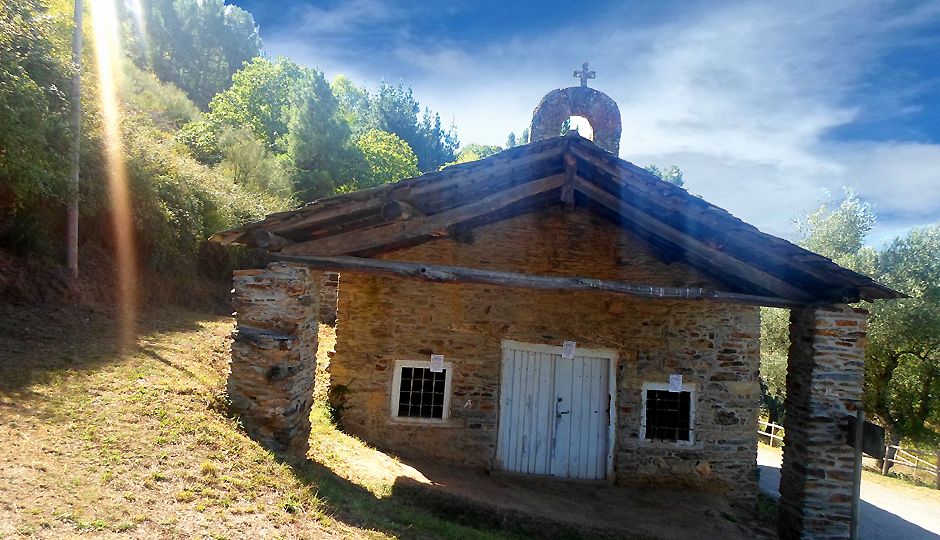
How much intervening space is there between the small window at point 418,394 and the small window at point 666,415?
3547mm

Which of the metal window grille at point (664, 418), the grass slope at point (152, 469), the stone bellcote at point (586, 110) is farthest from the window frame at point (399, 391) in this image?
the stone bellcote at point (586, 110)

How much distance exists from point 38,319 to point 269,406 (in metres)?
6.43

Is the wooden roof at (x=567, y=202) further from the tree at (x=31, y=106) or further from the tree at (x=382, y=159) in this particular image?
the tree at (x=382, y=159)

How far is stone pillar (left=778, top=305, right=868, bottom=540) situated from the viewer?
6.32m

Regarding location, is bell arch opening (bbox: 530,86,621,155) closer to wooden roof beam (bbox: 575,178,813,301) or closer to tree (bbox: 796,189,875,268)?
wooden roof beam (bbox: 575,178,813,301)

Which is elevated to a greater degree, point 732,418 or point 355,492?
point 732,418

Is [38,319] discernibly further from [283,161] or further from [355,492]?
[283,161]

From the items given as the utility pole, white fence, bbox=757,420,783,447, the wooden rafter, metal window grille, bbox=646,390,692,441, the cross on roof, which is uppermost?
the cross on roof

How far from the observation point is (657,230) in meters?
7.11

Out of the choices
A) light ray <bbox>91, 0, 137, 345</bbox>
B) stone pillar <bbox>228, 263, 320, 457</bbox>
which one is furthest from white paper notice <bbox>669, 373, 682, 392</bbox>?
light ray <bbox>91, 0, 137, 345</bbox>

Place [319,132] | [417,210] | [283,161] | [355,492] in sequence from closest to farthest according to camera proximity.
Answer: [355,492], [417,210], [283,161], [319,132]

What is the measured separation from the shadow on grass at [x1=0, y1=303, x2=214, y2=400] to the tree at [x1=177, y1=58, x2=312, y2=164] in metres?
20.7

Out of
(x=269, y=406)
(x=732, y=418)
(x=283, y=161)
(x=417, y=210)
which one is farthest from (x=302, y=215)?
(x=283, y=161)

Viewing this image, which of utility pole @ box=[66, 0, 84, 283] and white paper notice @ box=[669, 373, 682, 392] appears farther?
utility pole @ box=[66, 0, 84, 283]
